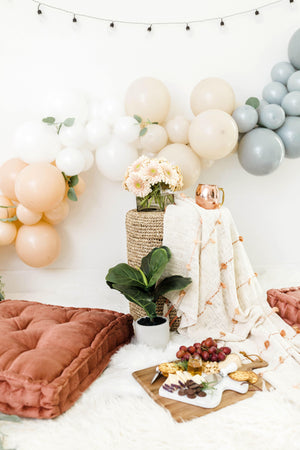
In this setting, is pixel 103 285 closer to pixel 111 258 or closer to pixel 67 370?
pixel 111 258

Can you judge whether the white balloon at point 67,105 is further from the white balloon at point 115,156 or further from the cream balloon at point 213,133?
the cream balloon at point 213,133

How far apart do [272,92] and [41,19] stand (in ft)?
4.50

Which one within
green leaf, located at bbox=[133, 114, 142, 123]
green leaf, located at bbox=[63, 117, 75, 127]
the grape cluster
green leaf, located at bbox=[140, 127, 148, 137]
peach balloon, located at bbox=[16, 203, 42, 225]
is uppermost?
green leaf, located at bbox=[133, 114, 142, 123]

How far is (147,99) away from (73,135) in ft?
1.41

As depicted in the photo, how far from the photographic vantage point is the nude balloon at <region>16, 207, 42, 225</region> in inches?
82.4

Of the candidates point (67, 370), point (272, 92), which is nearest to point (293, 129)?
point (272, 92)

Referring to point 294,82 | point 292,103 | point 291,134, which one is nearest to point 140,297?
point 291,134

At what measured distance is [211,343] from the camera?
1.58 metres

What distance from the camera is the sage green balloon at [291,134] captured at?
7.21ft

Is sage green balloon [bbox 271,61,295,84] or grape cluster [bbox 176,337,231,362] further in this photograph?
sage green balloon [bbox 271,61,295,84]

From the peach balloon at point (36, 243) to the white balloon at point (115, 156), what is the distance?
1.52 ft

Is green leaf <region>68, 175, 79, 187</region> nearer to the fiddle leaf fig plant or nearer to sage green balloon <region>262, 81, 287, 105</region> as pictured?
the fiddle leaf fig plant

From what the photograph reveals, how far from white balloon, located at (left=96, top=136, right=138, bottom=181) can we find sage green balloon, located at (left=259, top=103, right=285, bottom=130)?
72cm

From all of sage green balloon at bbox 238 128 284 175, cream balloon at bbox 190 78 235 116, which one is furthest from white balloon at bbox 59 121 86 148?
sage green balloon at bbox 238 128 284 175
